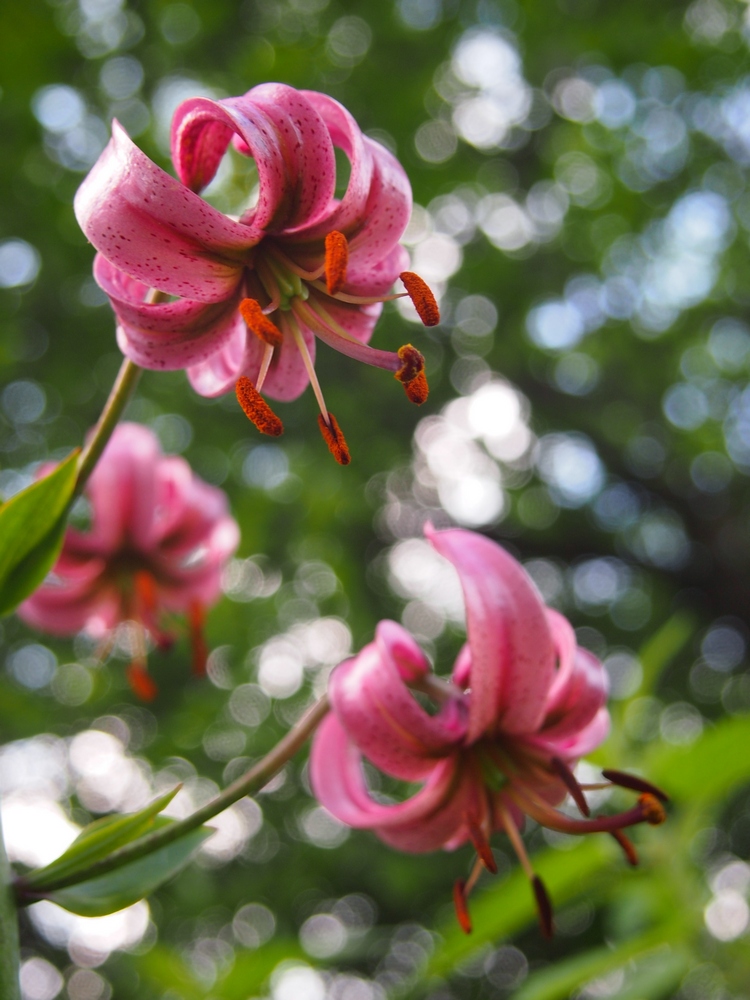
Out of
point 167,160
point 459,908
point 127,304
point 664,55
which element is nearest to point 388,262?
point 127,304

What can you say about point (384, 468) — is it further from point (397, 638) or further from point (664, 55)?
point (397, 638)

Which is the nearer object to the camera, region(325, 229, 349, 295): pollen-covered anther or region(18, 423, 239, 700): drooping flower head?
region(325, 229, 349, 295): pollen-covered anther

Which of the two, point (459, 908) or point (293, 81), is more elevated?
point (293, 81)

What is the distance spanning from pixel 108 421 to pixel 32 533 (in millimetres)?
112

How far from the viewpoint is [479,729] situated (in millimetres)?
840

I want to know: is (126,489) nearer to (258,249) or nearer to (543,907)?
(258,249)

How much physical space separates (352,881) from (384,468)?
2.87 metres

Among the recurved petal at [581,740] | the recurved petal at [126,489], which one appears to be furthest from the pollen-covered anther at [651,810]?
the recurved petal at [126,489]

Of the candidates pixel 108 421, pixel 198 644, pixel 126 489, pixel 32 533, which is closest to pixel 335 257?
pixel 108 421

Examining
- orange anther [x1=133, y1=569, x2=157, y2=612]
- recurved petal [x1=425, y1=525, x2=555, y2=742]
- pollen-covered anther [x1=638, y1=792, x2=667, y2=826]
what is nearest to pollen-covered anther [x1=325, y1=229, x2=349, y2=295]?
recurved petal [x1=425, y1=525, x2=555, y2=742]

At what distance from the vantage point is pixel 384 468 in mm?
4855

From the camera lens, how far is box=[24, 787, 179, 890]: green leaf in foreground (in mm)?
650

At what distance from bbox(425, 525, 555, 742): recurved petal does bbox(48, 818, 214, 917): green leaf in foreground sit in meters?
0.28

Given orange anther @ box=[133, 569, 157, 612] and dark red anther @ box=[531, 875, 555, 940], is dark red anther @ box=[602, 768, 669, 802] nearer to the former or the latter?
dark red anther @ box=[531, 875, 555, 940]
